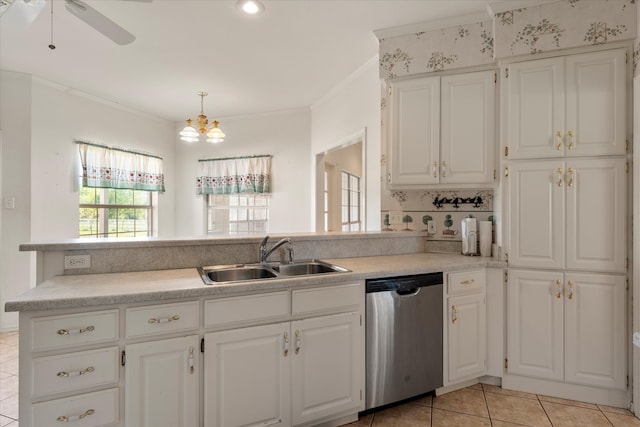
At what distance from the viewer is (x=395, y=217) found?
109 inches

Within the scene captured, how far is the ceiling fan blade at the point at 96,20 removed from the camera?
5.02 feet

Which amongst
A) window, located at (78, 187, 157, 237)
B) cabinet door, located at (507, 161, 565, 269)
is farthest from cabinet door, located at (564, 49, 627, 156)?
window, located at (78, 187, 157, 237)

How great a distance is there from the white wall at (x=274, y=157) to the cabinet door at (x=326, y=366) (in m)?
2.90

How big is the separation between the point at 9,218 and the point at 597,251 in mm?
5249

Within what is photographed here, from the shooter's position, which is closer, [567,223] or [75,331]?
[75,331]

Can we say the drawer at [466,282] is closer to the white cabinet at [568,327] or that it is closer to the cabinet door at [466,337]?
the cabinet door at [466,337]

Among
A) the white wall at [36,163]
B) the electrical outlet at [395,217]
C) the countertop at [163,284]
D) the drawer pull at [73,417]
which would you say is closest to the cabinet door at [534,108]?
the countertop at [163,284]

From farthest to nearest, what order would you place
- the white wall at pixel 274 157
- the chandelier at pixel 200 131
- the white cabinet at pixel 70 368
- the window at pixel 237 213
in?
the window at pixel 237 213
the white wall at pixel 274 157
the chandelier at pixel 200 131
the white cabinet at pixel 70 368

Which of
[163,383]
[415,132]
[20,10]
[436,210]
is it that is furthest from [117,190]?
[436,210]

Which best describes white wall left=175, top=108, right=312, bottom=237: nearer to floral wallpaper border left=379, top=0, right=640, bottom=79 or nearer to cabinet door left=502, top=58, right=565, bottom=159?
floral wallpaper border left=379, top=0, right=640, bottom=79

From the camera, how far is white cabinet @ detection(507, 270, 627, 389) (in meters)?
2.00

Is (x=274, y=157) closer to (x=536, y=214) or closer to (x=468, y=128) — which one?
(x=468, y=128)

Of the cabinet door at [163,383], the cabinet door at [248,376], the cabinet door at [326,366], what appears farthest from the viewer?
the cabinet door at [326,366]

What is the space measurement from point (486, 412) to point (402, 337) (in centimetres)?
70
